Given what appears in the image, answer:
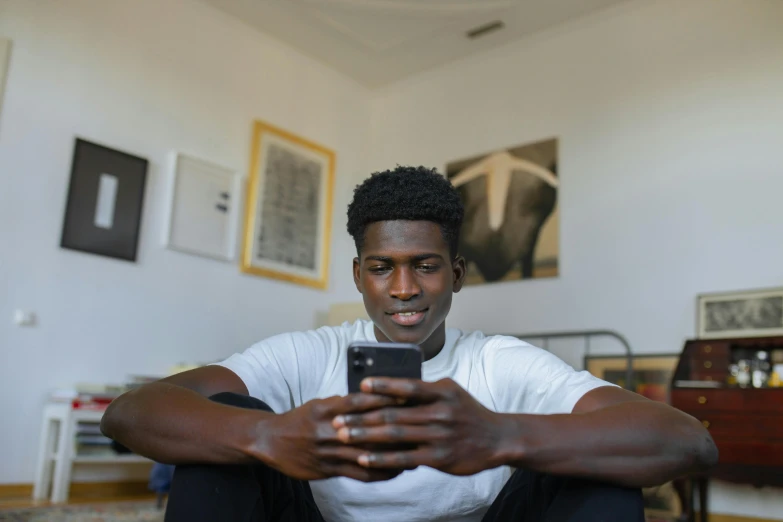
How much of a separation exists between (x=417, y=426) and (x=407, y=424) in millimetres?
13

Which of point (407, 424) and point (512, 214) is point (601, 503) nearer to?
point (407, 424)

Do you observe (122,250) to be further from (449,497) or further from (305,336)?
(449,497)

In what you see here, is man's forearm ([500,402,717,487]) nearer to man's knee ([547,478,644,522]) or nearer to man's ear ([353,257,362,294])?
man's knee ([547,478,644,522])

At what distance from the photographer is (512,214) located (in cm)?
508

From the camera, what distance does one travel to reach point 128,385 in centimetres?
401

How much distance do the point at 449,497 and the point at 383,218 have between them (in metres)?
0.53

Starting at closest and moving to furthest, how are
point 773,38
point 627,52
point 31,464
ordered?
A: 1. point 31,464
2. point 773,38
3. point 627,52

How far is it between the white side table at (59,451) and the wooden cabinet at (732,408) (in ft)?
10.1

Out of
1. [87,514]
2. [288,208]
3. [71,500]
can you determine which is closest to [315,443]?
[87,514]

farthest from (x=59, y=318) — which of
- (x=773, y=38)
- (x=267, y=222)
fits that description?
(x=773, y=38)

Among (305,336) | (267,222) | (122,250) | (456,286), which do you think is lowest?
(305,336)

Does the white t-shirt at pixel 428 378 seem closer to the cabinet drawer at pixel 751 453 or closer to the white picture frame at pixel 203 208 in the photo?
the cabinet drawer at pixel 751 453

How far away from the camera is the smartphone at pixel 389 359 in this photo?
3.07 feet

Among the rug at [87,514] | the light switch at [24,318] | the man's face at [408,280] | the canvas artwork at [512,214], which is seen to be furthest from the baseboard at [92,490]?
the man's face at [408,280]
